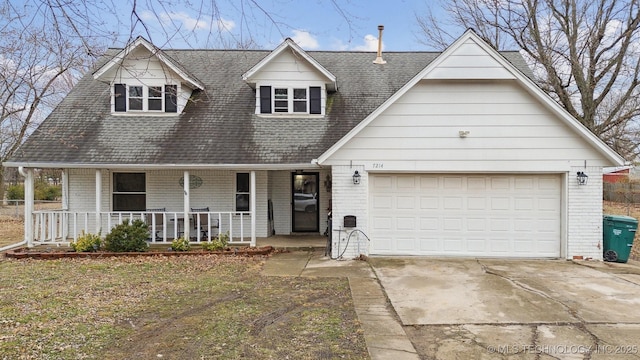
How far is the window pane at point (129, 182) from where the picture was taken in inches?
502

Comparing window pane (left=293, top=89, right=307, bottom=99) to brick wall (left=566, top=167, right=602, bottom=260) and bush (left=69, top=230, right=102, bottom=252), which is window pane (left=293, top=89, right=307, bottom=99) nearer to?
bush (left=69, top=230, right=102, bottom=252)

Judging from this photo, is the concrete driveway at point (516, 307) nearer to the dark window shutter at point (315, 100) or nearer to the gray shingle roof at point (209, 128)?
the gray shingle roof at point (209, 128)

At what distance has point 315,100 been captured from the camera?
41.3 feet

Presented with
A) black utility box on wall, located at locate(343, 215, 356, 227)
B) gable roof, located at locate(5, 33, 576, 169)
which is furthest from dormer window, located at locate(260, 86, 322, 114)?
black utility box on wall, located at locate(343, 215, 356, 227)

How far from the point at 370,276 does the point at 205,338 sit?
4.10 m

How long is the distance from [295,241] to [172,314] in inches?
239

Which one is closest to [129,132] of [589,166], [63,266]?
[63,266]

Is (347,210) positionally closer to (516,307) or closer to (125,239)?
(516,307)

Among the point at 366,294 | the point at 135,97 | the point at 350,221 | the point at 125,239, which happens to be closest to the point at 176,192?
the point at 125,239

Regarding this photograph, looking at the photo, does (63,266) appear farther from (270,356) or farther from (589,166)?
(589,166)

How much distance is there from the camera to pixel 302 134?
11914 mm

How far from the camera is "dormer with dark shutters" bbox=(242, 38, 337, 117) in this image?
1235cm

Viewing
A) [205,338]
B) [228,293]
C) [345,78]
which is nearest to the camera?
[205,338]

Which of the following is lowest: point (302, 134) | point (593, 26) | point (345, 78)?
point (302, 134)
